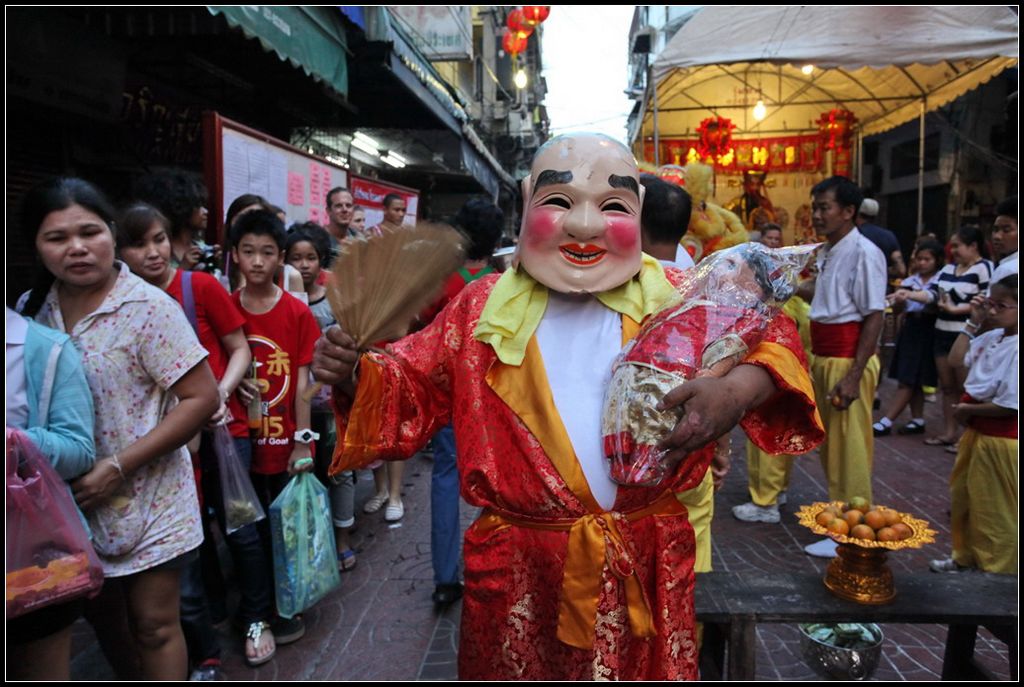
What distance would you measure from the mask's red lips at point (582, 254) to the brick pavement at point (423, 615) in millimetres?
1806

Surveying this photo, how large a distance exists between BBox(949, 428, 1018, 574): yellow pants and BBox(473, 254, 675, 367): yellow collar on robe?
2439 millimetres

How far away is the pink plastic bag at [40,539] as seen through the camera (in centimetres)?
167

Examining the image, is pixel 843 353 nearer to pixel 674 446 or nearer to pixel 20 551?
pixel 674 446

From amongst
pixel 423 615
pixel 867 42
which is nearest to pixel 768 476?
pixel 423 615

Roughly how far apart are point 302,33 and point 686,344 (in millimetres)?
4590

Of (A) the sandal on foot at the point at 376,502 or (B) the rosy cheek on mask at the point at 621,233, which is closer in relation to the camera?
(B) the rosy cheek on mask at the point at 621,233

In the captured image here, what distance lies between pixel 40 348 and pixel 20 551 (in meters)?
0.55

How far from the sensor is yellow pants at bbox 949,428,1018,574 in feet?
10.3

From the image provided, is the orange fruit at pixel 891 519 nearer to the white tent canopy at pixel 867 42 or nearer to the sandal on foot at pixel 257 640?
the sandal on foot at pixel 257 640

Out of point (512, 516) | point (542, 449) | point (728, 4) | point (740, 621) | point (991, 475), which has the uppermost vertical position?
point (728, 4)

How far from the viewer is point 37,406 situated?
1854mm

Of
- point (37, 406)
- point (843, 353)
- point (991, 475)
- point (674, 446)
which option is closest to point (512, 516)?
point (674, 446)

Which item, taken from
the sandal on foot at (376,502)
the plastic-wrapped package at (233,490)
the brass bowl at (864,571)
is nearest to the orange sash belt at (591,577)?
the brass bowl at (864,571)

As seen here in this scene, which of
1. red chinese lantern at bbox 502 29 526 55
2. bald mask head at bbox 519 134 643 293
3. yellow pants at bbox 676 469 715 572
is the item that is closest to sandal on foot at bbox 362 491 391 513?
yellow pants at bbox 676 469 715 572
